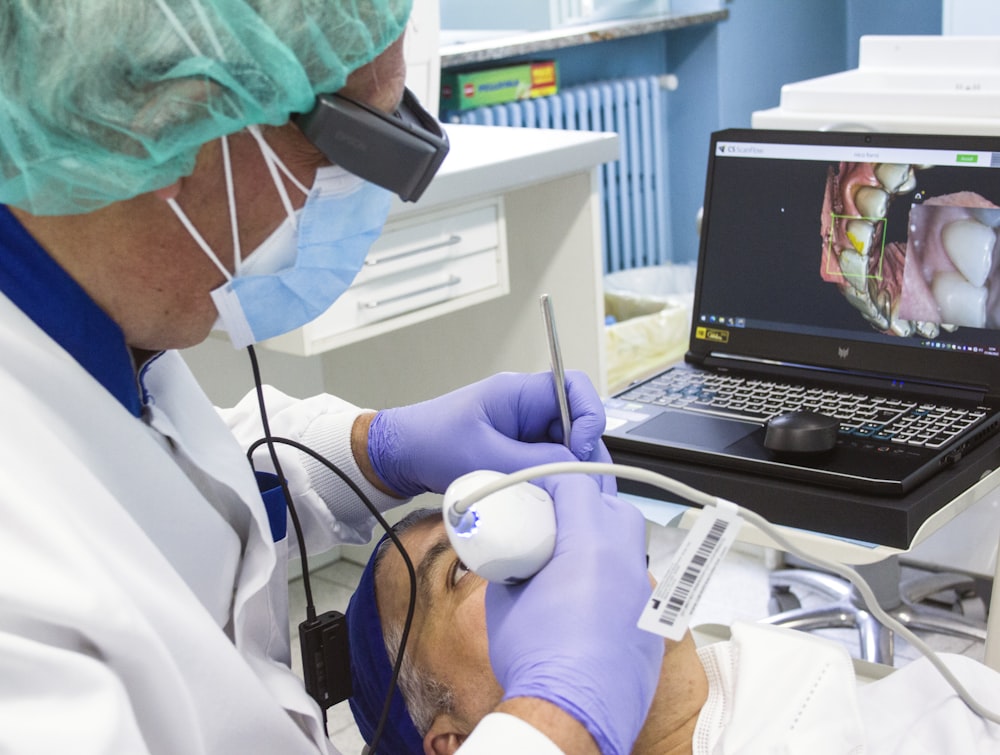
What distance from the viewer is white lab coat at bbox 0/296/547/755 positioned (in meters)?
0.69

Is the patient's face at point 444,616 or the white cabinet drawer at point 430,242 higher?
the white cabinet drawer at point 430,242

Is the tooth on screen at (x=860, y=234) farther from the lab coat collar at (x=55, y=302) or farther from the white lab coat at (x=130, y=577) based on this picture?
the lab coat collar at (x=55, y=302)

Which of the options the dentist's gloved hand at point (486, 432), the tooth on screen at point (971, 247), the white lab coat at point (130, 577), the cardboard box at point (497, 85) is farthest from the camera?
the cardboard box at point (497, 85)

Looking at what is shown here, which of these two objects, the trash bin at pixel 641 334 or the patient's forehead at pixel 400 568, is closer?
the patient's forehead at pixel 400 568

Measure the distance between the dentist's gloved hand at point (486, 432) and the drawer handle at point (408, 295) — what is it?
0.58 metres

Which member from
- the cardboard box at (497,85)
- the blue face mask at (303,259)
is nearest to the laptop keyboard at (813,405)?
the blue face mask at (303,259)

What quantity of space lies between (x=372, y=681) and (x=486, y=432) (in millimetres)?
272

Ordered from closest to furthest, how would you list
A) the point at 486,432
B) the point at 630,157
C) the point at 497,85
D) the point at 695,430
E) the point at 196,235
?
1. the point at 196,235
2. the point at 486,432
3. the point at 695,430
4. the point at 497,85
5. the point at 630,157

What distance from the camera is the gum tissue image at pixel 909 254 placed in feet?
4.64

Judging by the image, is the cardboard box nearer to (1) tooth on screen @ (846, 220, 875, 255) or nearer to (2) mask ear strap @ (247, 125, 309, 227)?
(1) tooth on screen @ (846, 220, 875, 255)

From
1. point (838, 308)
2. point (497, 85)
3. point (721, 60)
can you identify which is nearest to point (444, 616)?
point (838, 308)

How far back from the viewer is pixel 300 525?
1193 mm

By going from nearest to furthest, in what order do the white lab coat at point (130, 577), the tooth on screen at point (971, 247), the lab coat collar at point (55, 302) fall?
the white lab coat at point (130, 577)
the lab coat collar at point (55, 302)
the tooth on screen at point (971, 247)

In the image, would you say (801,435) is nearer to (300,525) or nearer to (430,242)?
→ (300,525)
